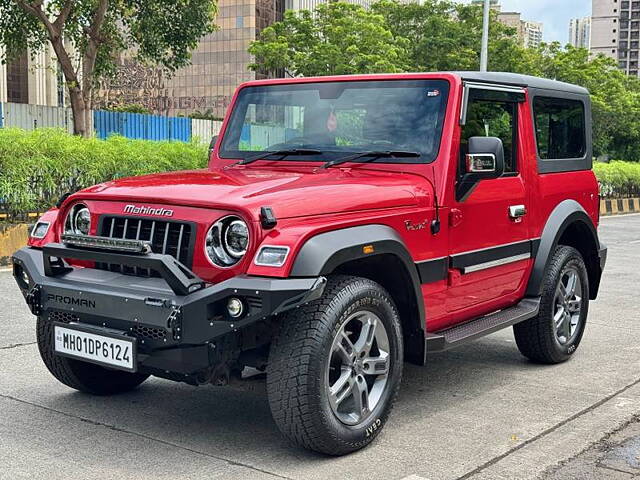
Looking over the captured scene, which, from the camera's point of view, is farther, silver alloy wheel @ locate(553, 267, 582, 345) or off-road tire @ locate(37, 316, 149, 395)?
silver alloy wheel @ locate(553, 267, 582, 345)

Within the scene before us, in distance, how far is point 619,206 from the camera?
27.9 m

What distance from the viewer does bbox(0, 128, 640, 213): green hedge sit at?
38.0 ft

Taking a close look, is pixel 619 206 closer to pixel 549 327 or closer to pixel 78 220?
pixel 549 327

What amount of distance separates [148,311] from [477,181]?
213cm

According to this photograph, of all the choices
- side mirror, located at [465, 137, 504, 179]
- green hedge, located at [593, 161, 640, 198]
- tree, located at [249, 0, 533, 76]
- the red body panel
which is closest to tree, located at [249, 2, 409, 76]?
tree, located at [249, 0, 533, 76]

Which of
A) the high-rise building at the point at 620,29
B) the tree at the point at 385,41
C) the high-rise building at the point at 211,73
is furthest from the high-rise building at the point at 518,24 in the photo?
the high-rise building at the point at 211,73

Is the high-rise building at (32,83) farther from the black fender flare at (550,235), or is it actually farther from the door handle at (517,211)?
the door handle at (517,211)

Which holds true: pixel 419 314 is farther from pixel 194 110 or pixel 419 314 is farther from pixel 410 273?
pixel 194 110

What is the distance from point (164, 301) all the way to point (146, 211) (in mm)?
588

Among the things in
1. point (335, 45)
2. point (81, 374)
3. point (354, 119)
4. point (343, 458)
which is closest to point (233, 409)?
point (81, 374)

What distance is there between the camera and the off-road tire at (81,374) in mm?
4738

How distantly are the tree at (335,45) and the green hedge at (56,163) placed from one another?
23.1m

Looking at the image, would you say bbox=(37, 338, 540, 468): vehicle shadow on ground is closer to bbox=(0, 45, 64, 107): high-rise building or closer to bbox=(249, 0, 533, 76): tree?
bbox=(249, 0, 533, 76): tree

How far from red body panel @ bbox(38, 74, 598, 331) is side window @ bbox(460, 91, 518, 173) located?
0.08m
